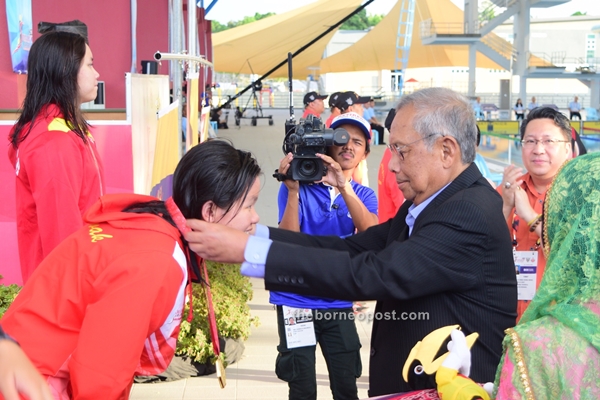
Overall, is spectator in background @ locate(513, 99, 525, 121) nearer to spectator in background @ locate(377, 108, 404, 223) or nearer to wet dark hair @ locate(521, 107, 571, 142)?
spectator in background @ locate(377, 108, 404, 223)

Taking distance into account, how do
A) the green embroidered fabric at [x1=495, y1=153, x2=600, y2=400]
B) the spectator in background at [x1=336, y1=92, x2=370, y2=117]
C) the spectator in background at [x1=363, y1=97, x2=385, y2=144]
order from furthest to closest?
the spectator in background at [x1=363, y1=97, x2=385, y2=144] < the spectator in background at [x1=336, y1=92, x2=370, y2=117] < the green embroidered fabric at [x1=495, y1=153, x2=600, y2=400]

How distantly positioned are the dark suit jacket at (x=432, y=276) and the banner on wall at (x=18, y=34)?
18.3 feet

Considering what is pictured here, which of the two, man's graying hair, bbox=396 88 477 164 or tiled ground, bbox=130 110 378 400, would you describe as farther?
tiled ground, bbox=130 110 378 400

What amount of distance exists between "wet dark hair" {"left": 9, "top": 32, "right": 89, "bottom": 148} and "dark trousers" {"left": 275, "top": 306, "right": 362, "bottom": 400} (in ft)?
4.37

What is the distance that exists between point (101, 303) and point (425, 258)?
86 centimetres

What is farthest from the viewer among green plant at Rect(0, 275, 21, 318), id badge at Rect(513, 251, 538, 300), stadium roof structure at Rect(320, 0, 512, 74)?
stadium roof structure at Rect(320, 0, 512, 74)

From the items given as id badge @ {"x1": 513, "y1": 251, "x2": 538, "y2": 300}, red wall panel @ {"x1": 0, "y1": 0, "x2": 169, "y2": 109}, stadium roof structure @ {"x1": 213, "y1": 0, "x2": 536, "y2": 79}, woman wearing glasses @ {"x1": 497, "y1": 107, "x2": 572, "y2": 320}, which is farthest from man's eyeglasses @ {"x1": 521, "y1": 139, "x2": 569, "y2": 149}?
stadium roof structure @ {"x1": 213, "y1": 0, "x2": 536, "y2": 79}

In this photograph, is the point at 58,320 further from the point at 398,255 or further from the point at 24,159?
the point at 24,159

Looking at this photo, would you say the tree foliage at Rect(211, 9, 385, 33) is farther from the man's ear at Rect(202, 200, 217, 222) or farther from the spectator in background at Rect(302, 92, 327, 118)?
the man's ear at Rect(202, 200, 217, 222)

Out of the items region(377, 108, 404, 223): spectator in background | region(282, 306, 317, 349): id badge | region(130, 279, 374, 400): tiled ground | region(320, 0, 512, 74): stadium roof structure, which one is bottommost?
region(130, 279, 374, 400): tiled ground

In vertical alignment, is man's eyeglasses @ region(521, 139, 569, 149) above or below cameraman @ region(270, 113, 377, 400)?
above

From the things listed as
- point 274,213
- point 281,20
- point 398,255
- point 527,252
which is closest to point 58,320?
point 398,255

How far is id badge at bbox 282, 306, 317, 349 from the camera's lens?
337cm

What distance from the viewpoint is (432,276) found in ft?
6.47
